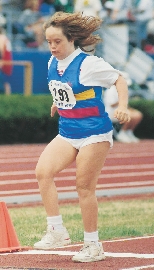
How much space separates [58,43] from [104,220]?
300 cm

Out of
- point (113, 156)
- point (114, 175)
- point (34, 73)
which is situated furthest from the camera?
point (34, 73)

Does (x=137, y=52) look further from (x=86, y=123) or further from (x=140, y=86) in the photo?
(x=86, y=123)

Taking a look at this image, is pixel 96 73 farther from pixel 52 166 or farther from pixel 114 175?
→ pixel 114 175

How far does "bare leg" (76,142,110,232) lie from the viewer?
6488mm


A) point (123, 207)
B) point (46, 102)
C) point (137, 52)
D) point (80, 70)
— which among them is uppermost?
point (137, 52)

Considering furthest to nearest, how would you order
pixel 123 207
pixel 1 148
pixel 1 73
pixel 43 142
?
pixel 1 73 < pixel 43 142 < pixel 1 148 < pixel 123 207

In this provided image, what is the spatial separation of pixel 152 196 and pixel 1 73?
34.2 ft

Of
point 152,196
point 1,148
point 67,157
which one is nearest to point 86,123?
point 67,157

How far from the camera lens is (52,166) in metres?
6.56

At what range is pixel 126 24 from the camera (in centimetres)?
2441

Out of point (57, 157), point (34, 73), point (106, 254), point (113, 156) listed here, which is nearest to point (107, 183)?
point (113, 156)

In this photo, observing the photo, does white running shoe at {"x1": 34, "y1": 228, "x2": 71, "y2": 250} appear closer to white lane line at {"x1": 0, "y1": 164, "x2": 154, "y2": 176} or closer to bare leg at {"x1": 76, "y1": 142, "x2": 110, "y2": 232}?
bare leg at {"x1": 76, "y1": 142, "x2": 110, "y2": 232}

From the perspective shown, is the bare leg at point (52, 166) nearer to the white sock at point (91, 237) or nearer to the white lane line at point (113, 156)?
the white sock at point (91, 237)

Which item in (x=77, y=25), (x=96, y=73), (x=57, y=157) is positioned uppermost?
(x=77, y=25)
